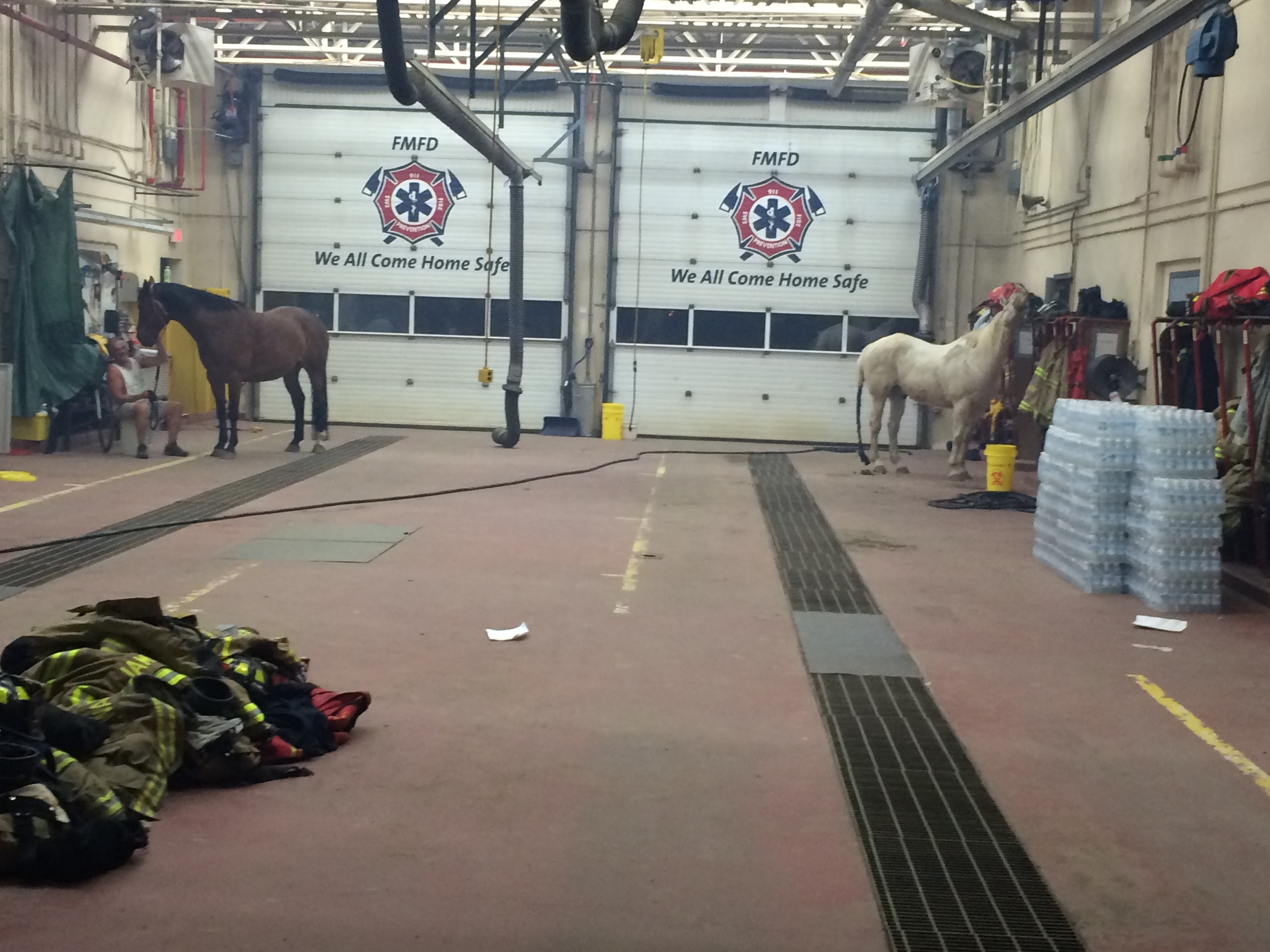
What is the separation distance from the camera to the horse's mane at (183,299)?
48.0 ft

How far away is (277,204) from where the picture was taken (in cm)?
1955

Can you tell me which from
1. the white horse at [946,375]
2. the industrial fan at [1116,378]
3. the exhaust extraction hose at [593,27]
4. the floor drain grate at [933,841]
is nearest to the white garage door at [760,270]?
the white horse at [946,375]

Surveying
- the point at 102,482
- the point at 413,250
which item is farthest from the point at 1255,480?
the point at 413,250

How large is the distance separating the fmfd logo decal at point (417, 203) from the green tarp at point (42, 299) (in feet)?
18.3

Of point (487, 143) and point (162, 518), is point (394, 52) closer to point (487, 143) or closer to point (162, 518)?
point (162, 518)

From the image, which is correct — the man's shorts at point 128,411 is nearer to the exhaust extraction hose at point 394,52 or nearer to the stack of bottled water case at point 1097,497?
the exhaust extraction hose at point 394,52

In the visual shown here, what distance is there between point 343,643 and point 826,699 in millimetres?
2279

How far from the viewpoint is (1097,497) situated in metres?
8.36

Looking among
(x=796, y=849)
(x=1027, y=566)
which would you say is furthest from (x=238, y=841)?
(x=1027, y=566)

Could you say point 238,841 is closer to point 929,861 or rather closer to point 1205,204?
point 929,861

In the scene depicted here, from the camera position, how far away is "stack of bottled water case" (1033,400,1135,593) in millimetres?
8297

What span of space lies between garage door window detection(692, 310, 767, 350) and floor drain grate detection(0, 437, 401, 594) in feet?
17.4

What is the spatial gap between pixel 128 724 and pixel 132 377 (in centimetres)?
1081

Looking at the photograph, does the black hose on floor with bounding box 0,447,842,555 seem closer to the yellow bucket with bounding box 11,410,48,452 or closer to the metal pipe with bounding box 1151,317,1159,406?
the yellow bucket with bounding box 11,410,48,452
